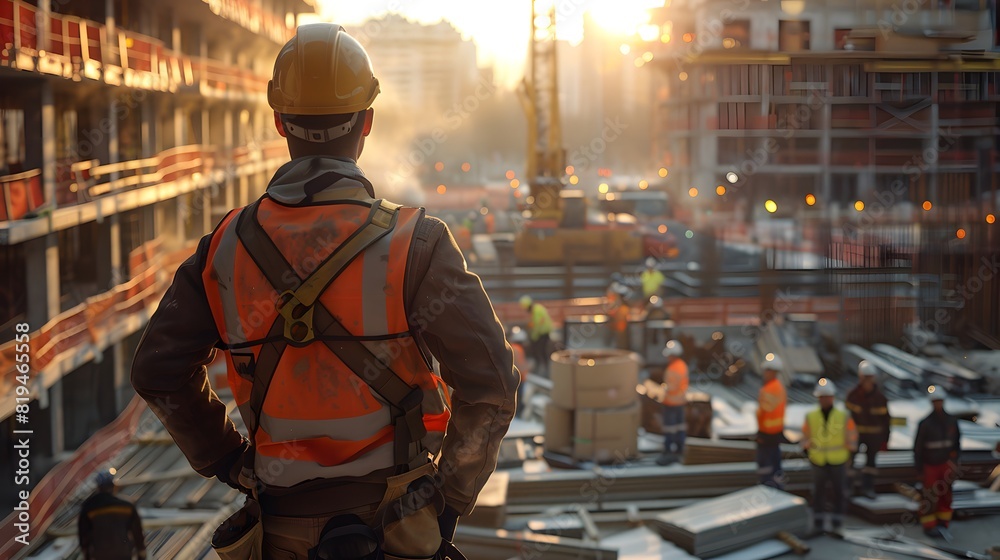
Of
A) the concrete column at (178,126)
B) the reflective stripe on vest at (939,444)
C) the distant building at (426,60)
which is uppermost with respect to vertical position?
the distant building at (426,60)

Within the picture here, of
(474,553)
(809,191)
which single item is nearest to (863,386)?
(474,553)

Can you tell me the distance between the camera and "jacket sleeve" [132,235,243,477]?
2.09 m

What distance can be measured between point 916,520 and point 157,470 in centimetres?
803

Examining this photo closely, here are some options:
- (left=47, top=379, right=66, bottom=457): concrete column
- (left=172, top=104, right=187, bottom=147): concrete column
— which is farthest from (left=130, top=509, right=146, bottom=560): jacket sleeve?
(left=172, top=104, right=187, bottom=147): concrete column

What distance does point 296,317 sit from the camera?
1.99 m

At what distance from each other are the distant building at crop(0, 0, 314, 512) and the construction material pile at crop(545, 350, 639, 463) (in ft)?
18.8

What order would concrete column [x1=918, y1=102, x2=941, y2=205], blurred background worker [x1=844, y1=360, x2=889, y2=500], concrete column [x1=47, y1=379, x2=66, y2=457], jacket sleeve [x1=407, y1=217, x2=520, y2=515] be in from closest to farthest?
jacket sleeve [x1=407, y1=217, x2=520, y2=515], blurred background worker [x1=844, y1=360, x2=889, y2=500], concrete column [x1=47, y1=379, x2=66, y2=457], concrete column [x1=918, y1=102, x2=941, y2=205]

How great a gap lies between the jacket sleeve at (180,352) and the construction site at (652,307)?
0.04 meters

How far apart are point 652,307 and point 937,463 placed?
8659mm

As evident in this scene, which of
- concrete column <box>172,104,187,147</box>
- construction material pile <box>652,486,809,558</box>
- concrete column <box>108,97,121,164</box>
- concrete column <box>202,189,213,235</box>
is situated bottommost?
construction material pile <box>652,486,809,558</box>

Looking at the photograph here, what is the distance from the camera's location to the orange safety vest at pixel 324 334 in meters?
2.00

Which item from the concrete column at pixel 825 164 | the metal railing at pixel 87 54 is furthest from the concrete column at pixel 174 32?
the concrete column at pixel 825 164

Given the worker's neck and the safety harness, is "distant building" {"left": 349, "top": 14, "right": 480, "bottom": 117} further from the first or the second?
the safety harness

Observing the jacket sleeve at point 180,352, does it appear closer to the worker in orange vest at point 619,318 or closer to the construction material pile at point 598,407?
the construction material pile at point 598,407
